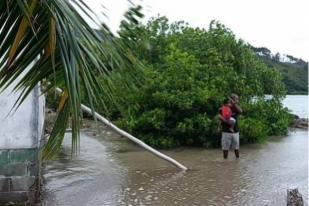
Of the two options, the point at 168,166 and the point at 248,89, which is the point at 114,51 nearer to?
the point at 168,166

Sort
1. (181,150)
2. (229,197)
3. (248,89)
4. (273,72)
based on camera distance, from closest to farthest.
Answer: (229,197), (181,150), (248,89), (273,72)

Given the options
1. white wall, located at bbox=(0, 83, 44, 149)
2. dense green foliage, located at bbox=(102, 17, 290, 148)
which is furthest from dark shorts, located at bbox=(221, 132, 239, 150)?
white wall, located at bbox=(0, 83, 44, 149)

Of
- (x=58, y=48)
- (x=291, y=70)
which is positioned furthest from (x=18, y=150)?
(x=291, y=70)

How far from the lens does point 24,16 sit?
2.20m

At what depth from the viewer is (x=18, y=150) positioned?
6.79 meters

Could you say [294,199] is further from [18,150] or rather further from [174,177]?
[174,177]

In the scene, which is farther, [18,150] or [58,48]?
[18,150]

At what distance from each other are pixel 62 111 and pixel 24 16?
629 mm

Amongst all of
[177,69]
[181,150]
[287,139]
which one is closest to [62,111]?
[181,150]

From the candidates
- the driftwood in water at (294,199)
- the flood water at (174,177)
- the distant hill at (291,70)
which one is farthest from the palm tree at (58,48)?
the distant hill at (291,70)

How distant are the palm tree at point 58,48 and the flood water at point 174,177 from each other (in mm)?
4998

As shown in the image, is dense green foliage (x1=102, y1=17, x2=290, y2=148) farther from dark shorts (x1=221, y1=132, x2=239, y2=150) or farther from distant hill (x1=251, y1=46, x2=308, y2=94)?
distant hill (x1=251, y1=46, x2=308, y2=94)

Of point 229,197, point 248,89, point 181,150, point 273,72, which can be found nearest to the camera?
point 229,197

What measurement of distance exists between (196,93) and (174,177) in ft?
15.7
